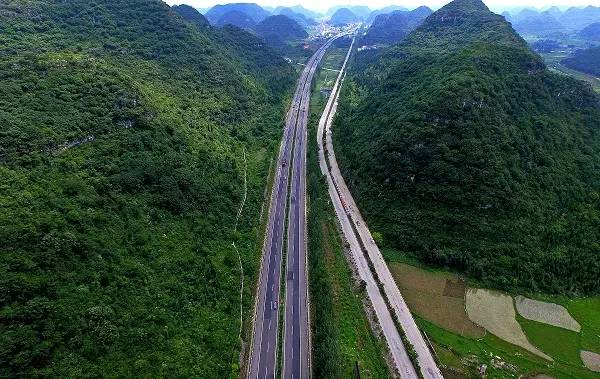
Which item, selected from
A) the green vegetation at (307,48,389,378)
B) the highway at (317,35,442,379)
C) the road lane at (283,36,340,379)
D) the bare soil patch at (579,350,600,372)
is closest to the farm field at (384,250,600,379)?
the bare soil patch at (579,350,600,372)

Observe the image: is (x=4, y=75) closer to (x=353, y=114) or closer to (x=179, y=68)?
(x=179, y=68)

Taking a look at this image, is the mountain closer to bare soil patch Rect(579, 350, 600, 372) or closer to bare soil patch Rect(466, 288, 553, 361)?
bare soil patch Rect(466, 288, 553, 361)

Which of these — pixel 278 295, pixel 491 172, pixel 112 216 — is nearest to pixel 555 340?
pixel 491 172

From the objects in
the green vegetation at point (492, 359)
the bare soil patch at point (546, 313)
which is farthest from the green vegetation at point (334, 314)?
the bare soil patch at point (546, 313)

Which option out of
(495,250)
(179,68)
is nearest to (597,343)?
(495,250)

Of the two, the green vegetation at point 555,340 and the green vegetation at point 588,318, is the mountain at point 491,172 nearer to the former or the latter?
the green vegetation at point 588,318

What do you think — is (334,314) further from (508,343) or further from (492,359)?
(508,343)
